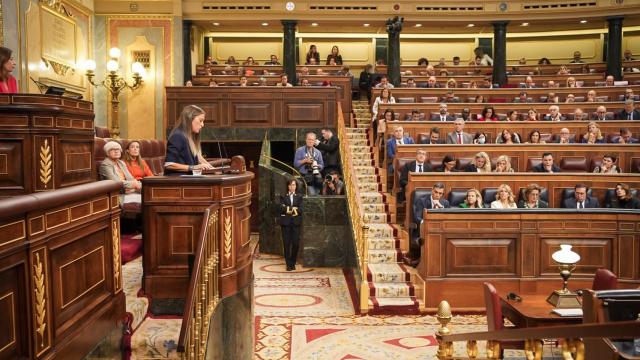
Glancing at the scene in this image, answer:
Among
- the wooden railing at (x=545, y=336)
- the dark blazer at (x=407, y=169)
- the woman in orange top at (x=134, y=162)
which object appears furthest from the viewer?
the dark blazer at (x=407, y=169)

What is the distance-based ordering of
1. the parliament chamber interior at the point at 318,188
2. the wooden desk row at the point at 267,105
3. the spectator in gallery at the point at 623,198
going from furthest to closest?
1. the wooden desk row at the point at 267,105
2. the spectator in gallery at the point at 623,198
3. the parliament chamber interior at the point at 318,188

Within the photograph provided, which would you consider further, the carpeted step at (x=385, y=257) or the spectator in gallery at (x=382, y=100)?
the spectator in gallery at (x=382, y=100)

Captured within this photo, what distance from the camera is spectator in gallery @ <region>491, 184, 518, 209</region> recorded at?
6.80 meters

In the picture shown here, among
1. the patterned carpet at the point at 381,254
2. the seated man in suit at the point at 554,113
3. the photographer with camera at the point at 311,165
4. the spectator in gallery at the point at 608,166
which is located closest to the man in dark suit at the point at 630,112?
the seated man in suit at the point at 554,113

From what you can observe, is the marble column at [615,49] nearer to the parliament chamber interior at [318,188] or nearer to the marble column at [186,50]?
the parliament chamber interior at [318,188]

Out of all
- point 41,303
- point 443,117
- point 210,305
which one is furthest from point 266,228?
point 41,303

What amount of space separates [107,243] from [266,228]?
653cm

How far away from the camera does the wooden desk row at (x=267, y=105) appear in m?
11.2

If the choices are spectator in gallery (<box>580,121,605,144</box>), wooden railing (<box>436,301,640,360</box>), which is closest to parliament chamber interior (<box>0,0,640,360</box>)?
wooden railing (<box>436,301,640,360</box>)

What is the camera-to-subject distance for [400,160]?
26.6 feet

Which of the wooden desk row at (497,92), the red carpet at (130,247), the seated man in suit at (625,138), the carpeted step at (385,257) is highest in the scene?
the wooden desk row at (497,92)

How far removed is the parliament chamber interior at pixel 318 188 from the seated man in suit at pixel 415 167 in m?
0.04

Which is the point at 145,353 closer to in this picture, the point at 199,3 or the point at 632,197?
the point at 632,197

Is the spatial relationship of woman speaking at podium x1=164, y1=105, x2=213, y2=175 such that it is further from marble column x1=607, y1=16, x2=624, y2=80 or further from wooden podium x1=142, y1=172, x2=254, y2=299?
marble column x1=607, y1=16, x2=624, y2=80
